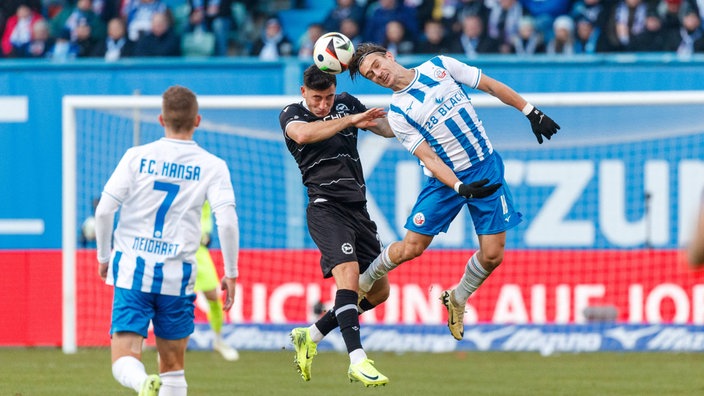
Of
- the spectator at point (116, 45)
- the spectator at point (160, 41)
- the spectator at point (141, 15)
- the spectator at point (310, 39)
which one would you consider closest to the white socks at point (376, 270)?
the spectator at point (310, 39)

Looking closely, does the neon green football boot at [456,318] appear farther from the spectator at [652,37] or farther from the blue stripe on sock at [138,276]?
the spectator at [652,37]

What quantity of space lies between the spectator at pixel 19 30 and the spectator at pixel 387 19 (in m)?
5.22

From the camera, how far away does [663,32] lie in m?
17.2

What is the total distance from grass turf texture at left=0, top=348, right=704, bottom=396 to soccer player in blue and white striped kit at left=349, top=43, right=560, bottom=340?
1.73 meters

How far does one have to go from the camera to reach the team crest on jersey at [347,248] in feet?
32.7

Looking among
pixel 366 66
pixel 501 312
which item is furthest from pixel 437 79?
pixel 501 312

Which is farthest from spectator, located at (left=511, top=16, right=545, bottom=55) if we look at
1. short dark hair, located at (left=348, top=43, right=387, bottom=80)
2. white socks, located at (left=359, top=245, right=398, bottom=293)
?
short dark hair, located at (left=348, top=43, right=387, bottom=80)

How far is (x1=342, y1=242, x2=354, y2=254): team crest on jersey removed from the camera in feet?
32.7

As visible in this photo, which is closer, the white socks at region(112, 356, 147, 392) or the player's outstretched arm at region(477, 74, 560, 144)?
the white socks at region(112, 356, 147, 392)

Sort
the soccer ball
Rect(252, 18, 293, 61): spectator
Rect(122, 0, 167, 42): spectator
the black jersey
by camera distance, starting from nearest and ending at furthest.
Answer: the soccer ball, the black jersey, Rect(252, 18, 293, 61): spectator, Rect(122, 0, 167, 42): spectator

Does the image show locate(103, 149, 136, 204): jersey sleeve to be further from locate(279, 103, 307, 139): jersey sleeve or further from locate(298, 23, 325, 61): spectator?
locate(298, 23, 325, 61): spectator

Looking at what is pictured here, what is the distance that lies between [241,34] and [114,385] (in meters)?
8.80

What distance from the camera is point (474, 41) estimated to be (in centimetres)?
1766

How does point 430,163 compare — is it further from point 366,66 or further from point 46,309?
point 46,309
